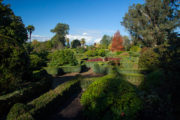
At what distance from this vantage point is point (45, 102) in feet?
16.5

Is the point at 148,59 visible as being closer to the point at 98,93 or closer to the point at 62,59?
the point at 98,93

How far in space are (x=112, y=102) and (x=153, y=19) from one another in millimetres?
29705

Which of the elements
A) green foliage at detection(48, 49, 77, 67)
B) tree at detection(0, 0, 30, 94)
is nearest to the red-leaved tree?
green foliage at detection(48, 49, 77, 67)

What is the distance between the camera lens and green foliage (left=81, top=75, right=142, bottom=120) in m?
3.75

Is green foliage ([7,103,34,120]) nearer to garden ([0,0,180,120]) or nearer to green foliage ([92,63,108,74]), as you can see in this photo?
garden ([0,0,180,120])

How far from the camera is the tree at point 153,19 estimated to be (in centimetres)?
2427

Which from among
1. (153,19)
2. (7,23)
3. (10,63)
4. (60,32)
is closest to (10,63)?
(10,63)

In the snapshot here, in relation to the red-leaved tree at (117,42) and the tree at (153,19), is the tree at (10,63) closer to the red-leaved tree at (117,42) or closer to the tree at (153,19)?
the tree at (153,19)

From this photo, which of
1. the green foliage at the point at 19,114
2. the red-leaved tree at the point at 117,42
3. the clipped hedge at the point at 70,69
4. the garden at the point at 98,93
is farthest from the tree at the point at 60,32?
the green foliage at the point at 19,114

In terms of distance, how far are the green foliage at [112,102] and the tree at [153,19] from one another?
2490 centimetres

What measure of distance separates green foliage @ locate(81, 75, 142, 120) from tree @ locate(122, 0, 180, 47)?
81.7 feet

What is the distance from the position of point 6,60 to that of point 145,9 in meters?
30.6

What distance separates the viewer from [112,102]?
12.7ft

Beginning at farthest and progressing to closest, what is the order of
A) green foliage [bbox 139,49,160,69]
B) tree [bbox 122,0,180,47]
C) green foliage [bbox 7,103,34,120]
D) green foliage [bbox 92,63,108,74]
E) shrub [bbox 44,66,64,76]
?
tree [bbox 122,0,180,47] → shrub [bbox 44,66,64,76] → green foliage [bbox 92,63,108,74] → green foliage [bbox 139,49,160,69] → green foliage [bbox 7,103,34,120]
